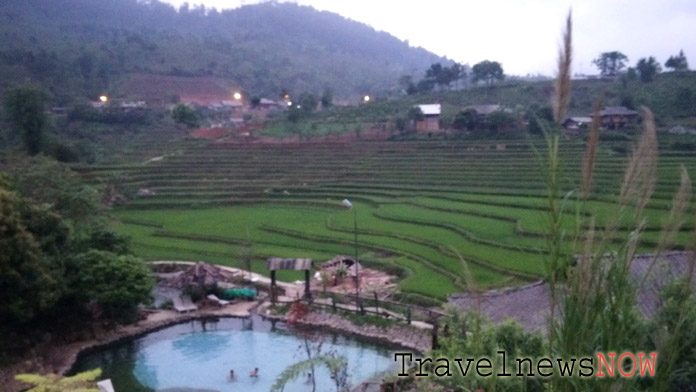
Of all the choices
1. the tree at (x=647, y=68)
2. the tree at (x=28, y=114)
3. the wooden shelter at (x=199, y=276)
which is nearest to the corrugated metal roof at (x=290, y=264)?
the wooden shelter at (x=199, y=276)

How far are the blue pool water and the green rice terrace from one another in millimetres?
2823

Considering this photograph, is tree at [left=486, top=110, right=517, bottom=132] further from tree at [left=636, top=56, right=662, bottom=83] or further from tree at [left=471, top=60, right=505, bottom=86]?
tree at [left=471, top=60, right=505, bottom=86]

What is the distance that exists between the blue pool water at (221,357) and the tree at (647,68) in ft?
124

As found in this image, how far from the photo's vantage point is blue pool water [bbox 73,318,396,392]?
1220cm

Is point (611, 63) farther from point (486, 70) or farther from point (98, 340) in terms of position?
point (98, 340)

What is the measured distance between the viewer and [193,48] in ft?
266

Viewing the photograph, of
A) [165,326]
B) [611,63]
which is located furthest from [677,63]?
[165,326]

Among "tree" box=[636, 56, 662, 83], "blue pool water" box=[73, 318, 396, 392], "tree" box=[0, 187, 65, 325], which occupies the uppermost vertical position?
"tree" box=[636, 56, 662, 83]

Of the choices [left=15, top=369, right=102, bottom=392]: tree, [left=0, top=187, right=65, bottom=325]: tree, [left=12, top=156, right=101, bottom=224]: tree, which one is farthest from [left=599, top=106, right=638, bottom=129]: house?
[left=15, top=369, right=102, bottom=392]: tree

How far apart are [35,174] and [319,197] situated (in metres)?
13.1

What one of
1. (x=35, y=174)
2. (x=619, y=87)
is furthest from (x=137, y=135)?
(x=619, y=87)

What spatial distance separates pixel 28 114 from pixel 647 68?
1579 inches

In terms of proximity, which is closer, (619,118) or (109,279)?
(109,279)

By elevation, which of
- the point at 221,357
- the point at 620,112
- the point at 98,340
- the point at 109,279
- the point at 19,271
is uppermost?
the point at 620,112
